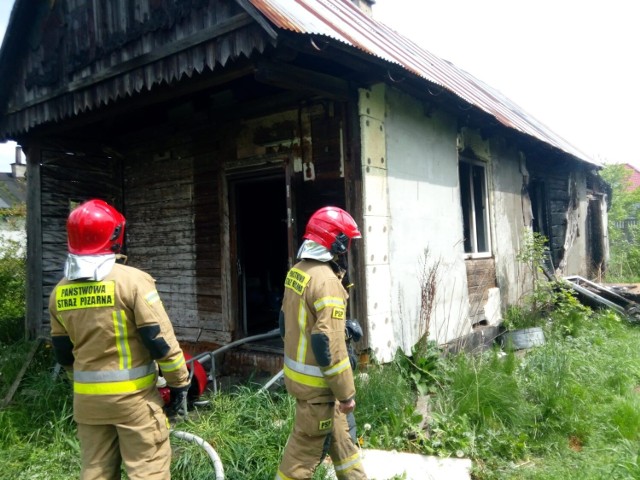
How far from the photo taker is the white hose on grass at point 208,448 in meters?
3.07

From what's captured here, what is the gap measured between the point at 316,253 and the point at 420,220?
3.21 metres

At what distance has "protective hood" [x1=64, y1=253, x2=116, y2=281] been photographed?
2654 millimetres

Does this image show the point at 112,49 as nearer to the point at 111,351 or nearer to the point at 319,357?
the point at 111,351

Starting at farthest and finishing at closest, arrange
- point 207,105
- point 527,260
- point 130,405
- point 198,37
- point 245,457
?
→ 1. point 527,260
2. point 207,105
3. point 198,37
4. point 245,457
5. point 130,405

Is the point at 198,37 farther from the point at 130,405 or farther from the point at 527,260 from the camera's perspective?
the point at 527,260

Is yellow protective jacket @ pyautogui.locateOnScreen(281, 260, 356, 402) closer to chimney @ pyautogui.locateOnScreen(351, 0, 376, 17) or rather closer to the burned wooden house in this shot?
the burned wooden house

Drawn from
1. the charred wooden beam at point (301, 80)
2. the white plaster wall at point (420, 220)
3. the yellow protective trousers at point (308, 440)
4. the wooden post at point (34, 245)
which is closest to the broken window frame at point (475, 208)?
the white plaster wall at point (420, 220)

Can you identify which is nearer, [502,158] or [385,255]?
[385,255]

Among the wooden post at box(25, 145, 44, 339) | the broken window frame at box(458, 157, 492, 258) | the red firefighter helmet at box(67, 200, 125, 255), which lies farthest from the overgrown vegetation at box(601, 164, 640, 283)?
the red firefighter helmet at box(67, 200, 125, 255)

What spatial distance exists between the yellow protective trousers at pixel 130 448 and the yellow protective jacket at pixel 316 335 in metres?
0.80

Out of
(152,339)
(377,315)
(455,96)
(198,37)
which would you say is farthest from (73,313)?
(455,96)

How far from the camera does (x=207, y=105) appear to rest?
625 cm

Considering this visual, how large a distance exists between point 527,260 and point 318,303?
6364 mm

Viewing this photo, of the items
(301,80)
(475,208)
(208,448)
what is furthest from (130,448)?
(475,208)
